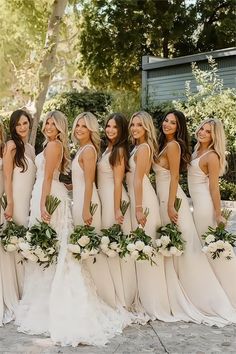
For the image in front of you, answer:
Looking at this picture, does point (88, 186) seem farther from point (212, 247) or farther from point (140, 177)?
point (212, 247)

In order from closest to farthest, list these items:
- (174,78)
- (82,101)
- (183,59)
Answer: (183,59)
(82,101)
(174,78)

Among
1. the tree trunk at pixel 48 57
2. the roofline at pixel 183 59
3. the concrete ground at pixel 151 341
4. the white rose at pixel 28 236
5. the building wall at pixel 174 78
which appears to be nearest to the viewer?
the concrete ground at pixel 151 341

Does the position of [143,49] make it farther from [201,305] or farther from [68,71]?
[201,305]

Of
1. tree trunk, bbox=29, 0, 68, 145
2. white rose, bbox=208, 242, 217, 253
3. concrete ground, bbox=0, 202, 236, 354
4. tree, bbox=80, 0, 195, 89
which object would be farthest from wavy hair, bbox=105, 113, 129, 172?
tree, bbox=80, 0, 195, 89

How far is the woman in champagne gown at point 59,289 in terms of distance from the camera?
4516 mm

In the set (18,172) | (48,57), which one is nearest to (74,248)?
(18,172)

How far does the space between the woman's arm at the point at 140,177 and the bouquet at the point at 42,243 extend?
2.94 ft

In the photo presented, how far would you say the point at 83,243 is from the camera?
4.88 m

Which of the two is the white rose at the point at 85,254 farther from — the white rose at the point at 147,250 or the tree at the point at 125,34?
the tree at the point at 125,34

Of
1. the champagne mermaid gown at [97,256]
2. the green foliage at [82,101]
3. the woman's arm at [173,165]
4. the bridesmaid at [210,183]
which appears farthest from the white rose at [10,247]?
the green foliage at [82,101]

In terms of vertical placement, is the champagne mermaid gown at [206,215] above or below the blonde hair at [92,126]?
below

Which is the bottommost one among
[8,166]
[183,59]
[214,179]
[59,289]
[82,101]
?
[59,289]

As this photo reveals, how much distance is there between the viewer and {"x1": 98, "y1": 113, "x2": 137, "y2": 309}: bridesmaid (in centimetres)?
515

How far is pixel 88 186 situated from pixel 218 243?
5.01 ft
